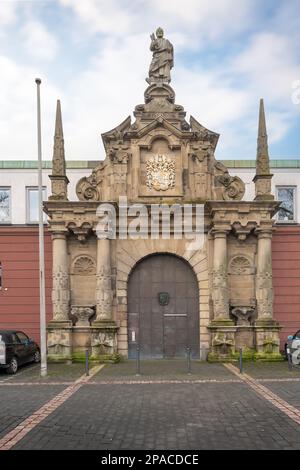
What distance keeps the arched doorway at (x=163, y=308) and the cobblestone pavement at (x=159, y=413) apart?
424cm

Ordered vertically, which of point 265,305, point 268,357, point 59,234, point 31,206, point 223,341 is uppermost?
point 31,206

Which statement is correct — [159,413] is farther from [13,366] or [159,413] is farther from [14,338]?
[14,338]

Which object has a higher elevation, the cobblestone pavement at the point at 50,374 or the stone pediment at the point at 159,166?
the stone pediment at the point at 159,166

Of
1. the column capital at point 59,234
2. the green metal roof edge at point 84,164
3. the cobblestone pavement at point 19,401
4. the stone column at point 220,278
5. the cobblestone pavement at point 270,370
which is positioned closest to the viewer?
the cobblestone pavement at point 19,401

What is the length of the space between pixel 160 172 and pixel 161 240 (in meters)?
3.06

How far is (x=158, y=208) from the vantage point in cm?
2073

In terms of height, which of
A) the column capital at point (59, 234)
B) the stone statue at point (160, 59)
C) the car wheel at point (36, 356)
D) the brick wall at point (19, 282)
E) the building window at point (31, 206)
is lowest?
the car wheel at point (36, 356)

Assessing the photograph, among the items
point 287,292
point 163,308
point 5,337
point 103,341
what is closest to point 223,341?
point 163,308

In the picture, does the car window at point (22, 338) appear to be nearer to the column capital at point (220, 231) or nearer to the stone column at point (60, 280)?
the stone column at point (60, 280)

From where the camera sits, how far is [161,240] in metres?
20.9

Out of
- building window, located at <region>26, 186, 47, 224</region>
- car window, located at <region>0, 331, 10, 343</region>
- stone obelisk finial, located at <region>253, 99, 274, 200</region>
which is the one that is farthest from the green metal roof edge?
car window, located at <region>0, 331, 10, 343</region>

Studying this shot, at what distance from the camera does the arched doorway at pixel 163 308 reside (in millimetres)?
20656

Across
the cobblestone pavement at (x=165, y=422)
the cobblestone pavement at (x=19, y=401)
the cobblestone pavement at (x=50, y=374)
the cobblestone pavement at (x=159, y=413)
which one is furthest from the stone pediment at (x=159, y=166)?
the cobblestone pavement at (x=165, y=422)

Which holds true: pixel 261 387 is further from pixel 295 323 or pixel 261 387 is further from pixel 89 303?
pixel 295 323
